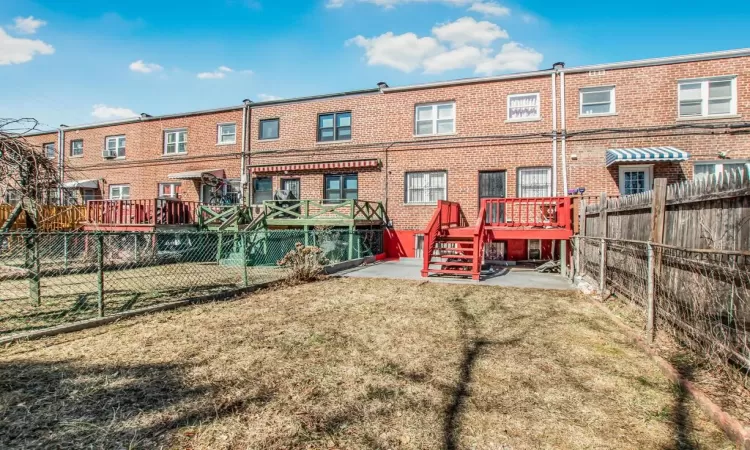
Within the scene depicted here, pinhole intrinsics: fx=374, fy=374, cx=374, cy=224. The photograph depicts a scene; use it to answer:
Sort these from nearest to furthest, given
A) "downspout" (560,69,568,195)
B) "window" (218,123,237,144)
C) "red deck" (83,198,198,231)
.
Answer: "downspout" (560,69,568,195) < "red deck" (83,198,198,231) < "window" (218,123,237,144)

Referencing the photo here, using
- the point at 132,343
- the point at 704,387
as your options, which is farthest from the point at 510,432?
the point at 132,343

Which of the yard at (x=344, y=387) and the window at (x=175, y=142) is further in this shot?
the window at (x=175, y=142)

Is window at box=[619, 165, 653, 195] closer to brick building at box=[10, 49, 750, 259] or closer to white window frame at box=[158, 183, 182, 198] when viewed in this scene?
brick building at box=[10, 49, 750, 259]

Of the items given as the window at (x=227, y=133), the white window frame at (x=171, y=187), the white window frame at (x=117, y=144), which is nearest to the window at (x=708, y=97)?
the window at (x=227, y=133)

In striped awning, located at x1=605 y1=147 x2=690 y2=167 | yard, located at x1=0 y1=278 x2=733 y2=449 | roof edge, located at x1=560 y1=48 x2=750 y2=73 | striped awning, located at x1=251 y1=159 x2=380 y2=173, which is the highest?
roof edge, located at x1=560 y1=48 x2=750 y2=73

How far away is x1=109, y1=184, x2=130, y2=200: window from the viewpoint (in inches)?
789

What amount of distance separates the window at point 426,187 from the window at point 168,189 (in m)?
11.9

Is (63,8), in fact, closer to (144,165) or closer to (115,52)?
(115,52)

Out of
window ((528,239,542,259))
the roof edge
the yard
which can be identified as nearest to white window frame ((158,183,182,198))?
the yard

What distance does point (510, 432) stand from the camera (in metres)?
2.65

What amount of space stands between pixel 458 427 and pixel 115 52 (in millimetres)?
12430

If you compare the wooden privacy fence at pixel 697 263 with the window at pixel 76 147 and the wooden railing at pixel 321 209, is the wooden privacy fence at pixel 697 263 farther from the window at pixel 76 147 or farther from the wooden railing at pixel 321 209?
the window at pixel 76 147

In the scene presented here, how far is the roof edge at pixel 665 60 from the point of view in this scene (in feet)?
38.2

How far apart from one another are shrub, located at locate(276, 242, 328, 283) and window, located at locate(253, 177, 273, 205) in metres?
8.53
